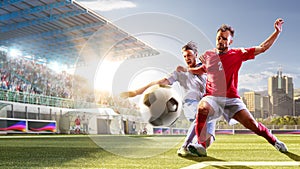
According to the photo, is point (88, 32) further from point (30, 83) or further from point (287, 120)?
point (287, 120)

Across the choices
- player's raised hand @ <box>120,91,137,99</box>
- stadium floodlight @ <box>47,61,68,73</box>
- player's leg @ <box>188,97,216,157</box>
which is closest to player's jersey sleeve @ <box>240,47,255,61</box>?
player's leg @ <box>188,97,216,157</box>

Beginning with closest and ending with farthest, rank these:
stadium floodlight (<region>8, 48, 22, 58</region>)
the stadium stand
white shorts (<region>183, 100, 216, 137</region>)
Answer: white shorts (<region>183, 100, 216, 137</region>)
the stadium stand
stadium floodlight (<region>8, 48, 22, 58</region>)

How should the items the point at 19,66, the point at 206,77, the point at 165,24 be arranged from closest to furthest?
the point at 165,24, the point at 206,77, the point at 19,66

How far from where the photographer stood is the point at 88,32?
2403 centimetres

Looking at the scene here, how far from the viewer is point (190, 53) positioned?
484 cm

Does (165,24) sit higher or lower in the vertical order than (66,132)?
higher

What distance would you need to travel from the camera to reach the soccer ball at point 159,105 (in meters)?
4.34

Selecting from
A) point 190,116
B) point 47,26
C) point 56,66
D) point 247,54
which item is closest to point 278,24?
point 247,54

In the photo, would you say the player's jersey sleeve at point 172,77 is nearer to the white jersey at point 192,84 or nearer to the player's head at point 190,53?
the white jersey at point 192,84

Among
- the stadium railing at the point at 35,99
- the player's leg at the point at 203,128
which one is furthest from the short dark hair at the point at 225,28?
the stadium railing at the point at 35,99

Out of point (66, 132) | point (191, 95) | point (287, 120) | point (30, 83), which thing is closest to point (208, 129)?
point (191, 95)

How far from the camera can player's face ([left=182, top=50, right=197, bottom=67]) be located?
4820 mm

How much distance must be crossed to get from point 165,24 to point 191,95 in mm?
980

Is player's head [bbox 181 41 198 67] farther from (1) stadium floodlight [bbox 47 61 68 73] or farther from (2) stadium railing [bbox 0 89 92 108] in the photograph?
(1) stadium floodlight [bbox 47 61 68 73]
